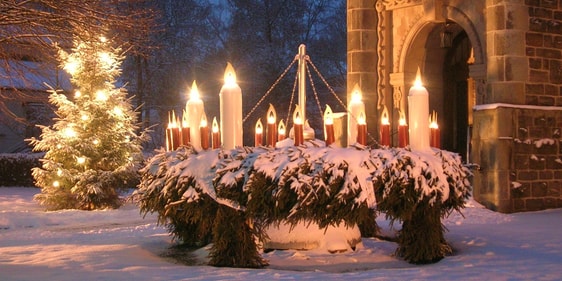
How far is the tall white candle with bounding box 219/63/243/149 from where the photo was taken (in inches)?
274

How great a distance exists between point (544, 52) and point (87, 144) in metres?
10.9

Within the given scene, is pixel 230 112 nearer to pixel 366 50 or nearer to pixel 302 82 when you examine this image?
pixel 302 82

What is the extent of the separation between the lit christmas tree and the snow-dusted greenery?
10.9 meters

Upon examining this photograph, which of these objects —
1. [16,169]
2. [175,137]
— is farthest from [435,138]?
[16,169]

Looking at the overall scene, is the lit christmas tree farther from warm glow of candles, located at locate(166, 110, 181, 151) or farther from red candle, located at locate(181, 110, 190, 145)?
red candle, located at locate(181, 110, 190, 145)

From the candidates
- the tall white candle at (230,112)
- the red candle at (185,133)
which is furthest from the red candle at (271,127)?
the red candle at (185,133)

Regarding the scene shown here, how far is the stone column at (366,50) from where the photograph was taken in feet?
53.6

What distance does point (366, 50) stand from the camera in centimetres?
1638

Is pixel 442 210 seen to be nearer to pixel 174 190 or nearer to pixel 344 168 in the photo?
pixel 344 168

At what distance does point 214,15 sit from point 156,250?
29780 millimetres

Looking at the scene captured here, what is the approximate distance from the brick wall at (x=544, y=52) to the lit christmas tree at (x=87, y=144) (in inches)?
389

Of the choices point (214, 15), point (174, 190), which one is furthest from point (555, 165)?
point (214, 15)

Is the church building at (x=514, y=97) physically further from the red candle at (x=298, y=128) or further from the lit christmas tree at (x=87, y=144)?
the lit christmas tree at (x=87, y=144)

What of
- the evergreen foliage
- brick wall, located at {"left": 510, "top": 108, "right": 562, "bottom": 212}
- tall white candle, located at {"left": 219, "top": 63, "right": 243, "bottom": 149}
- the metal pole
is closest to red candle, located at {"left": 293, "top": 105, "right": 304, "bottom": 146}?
tall white candle, located at {"left": 219, "top": 63, "right": 243, "bottom": 149}
